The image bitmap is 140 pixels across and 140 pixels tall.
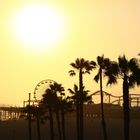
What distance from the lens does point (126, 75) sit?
56938 mm

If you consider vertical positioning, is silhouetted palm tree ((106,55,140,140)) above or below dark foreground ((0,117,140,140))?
above

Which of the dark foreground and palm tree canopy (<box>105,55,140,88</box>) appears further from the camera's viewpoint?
the dark foreground

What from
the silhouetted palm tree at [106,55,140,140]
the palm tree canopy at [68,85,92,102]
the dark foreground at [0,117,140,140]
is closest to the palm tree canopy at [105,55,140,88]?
the silhouetted palm tree at [106,55,140,140]

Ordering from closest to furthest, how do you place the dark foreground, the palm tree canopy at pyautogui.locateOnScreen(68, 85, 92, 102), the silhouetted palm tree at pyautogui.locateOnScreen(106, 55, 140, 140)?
the silhouetted palm tree at pyautogui.locateOnScreen(106, 55, 140, 140), the palm tree canopy at pyautogui.locateOnScreen(68, 85, 92, 102), the dark foreground

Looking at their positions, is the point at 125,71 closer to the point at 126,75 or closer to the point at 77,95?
the point at 126,75

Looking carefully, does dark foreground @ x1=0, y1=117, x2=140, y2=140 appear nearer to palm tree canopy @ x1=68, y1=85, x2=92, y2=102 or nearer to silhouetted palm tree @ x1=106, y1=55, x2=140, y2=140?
palm tree canopy @ x1=68, y1=85, x2=92, y2=102

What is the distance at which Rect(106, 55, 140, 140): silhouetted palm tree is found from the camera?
56.2m

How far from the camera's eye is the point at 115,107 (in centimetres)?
15350

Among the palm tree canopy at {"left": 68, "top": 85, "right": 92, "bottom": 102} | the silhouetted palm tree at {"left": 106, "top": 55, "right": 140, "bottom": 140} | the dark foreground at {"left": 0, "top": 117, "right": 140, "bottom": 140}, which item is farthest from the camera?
the dark foreground at {"left": 0, "top": 117, "right": 140, "bottom": 140}

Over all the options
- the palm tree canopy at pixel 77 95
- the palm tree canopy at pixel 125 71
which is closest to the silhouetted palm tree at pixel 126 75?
the palm tree canopy at pixel 125 71

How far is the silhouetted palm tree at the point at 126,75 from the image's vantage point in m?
56.2

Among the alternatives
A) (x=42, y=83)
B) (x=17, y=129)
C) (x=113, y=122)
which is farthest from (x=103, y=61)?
(x=17, y=129)

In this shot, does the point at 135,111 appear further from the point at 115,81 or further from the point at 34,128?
the point at 115,81

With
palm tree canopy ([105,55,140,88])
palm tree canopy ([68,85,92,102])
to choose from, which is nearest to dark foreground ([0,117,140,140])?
palm tree canopy ([68,85,92,102])
